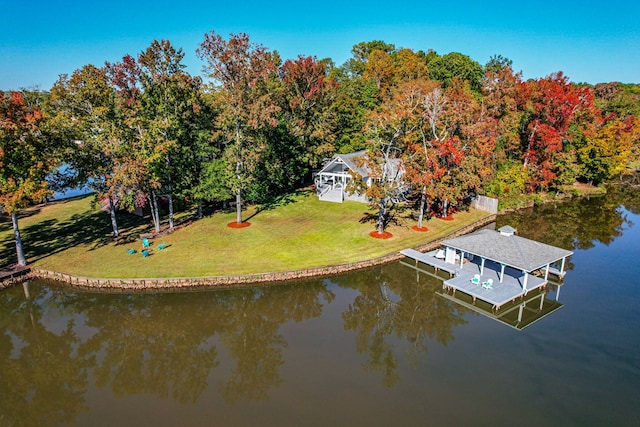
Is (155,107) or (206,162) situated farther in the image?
(206,162)

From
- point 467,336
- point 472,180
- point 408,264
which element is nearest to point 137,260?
point 408,264

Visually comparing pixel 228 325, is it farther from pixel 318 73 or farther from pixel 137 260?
pixel 318 73

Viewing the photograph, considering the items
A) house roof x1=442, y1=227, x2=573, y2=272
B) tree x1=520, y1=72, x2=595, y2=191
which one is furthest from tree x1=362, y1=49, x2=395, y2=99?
house roof x1=442, y1=227, x2=573, y2=272

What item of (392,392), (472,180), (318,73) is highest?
(318,73)

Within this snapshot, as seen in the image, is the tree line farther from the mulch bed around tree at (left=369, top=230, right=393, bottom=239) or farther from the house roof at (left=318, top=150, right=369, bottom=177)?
the house roof at (left=318, top=150, right=369, bottom=177)

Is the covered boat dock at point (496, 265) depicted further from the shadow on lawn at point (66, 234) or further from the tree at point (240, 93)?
the shadow on lawn at point (66, 234)

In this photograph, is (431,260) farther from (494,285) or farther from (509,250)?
(509,250)

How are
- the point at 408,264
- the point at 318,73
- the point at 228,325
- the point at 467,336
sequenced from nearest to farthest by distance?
the point at 467,336
the point at 228,325
the point at 408,264
the point at 318,73

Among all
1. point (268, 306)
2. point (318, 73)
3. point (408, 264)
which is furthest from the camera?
point (318, 73)
